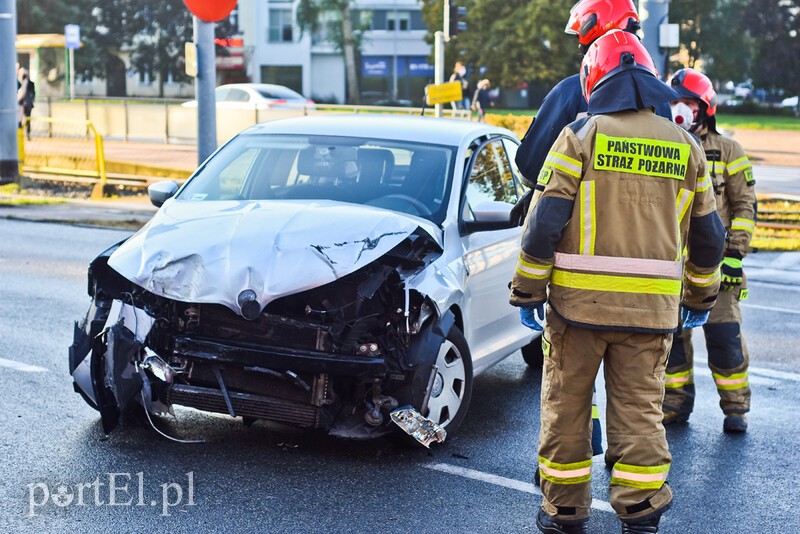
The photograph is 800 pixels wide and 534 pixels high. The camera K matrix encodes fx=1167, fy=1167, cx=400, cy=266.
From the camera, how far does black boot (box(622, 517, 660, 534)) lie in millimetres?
4223

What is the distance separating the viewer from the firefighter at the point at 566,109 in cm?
506

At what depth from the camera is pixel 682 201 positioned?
430 cm

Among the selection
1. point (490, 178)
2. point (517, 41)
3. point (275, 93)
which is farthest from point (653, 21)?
point (517, 41)

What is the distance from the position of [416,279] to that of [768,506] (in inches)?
72.2

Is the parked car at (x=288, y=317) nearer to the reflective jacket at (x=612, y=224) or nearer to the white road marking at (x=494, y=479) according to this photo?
the white road marking at (x=494, y=479)

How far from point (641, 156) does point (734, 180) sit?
212cm

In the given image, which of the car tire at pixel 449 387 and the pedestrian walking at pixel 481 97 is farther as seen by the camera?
the pedestrian walking at pixel 481 97

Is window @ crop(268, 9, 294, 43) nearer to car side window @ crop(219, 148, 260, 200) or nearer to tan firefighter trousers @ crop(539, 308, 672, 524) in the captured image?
car side window @ crop(219, 148, 260, 200)

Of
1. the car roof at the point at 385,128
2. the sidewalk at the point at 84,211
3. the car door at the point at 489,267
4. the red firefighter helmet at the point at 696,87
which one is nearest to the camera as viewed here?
the red firefighter helmet at the point at 696,87

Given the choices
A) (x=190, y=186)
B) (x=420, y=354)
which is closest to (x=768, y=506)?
(x=420, y=354)

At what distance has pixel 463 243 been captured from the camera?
20.1 feet

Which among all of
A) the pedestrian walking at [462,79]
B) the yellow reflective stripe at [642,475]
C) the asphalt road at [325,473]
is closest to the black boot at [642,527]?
the yellow reflective stripe at [642,475]

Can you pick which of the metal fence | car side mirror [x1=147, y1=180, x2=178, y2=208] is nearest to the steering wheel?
car side mirror [x1=147, y1=180, x2=178, y2=208]

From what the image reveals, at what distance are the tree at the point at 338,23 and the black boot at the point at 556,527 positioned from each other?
2392 inches
